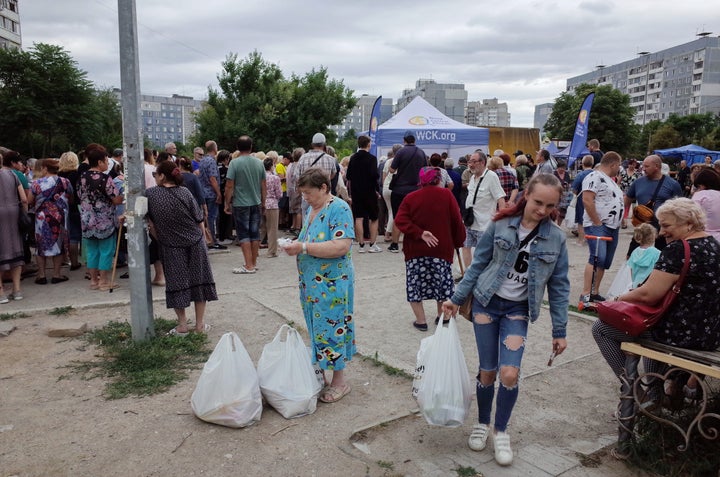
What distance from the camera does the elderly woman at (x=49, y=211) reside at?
7426mm

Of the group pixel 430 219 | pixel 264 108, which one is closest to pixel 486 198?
pixel 430 219

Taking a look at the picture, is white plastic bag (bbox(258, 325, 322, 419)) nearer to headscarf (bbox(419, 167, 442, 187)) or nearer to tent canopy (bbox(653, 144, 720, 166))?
headscarf (bbox(419, 167, 442, 187))

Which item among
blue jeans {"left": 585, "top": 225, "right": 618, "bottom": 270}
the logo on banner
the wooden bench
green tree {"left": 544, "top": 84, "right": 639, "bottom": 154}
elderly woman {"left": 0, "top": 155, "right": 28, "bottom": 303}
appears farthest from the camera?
green tree {"left": 544, "top": 84, "right": 639, "bottom": 154}

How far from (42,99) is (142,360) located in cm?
3355

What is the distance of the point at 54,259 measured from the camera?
25.2ft

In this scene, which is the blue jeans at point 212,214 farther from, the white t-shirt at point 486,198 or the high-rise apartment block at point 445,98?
the high-rise apartment block at point 445,98

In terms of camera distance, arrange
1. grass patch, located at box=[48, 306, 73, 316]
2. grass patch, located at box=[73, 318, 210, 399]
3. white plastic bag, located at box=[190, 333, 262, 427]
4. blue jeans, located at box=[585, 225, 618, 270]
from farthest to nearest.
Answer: blue jeans, located at box=[585, 225, 618, 270] → grass patch, located at box=[48, 306, 73, 316] → grass patch, located at box=[73, 318, 210, 399] → white plastic bag, located at box=[190, 333, 262, 427]

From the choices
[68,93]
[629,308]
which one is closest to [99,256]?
[629,308]

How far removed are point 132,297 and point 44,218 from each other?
3.50 m

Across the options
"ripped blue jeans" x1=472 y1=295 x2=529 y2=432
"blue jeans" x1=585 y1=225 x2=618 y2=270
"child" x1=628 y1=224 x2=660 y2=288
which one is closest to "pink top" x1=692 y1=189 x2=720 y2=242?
"child" x1=628 y1=224 x2=660 y2=288

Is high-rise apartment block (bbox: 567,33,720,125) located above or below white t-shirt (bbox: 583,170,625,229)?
above

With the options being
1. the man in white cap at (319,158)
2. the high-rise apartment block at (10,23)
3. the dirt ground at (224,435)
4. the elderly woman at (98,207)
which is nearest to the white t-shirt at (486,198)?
the man in white cap at (319,158)

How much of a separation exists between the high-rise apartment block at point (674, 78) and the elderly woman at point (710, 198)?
90584mm

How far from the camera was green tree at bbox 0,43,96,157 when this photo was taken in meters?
31.0
